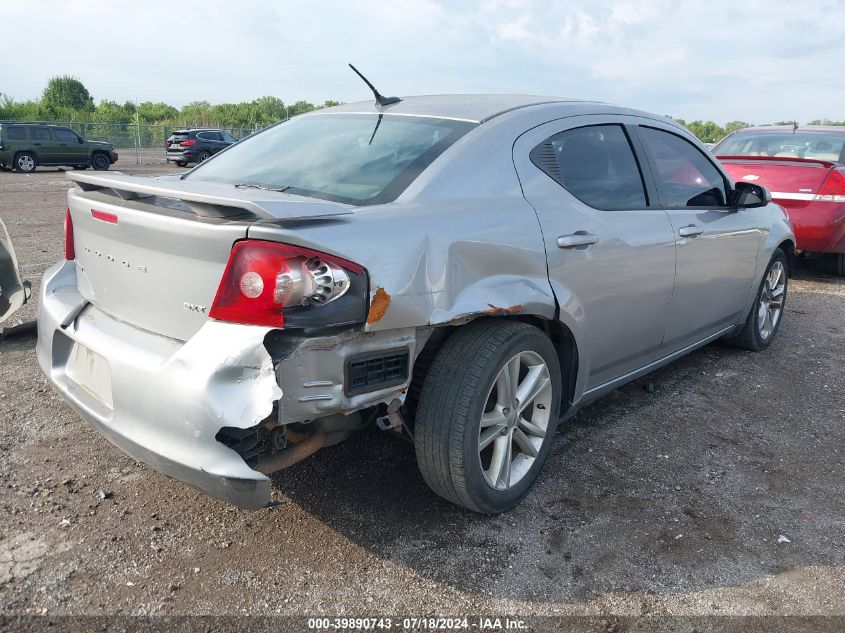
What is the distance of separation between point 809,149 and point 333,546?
7.37 meters

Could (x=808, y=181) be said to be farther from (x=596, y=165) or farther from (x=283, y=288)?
(x=283, y=288)

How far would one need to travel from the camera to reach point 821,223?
704 cm

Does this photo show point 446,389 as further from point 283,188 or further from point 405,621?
point 283,188

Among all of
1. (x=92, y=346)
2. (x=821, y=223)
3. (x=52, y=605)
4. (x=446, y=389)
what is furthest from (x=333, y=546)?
(x=821, y=223)

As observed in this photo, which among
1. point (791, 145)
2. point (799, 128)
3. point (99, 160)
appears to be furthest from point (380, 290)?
point (99, 160)

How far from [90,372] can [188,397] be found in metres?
0.64

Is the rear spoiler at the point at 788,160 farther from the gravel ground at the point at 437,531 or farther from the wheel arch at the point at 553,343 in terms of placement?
the wheel arch at the point at 553,343

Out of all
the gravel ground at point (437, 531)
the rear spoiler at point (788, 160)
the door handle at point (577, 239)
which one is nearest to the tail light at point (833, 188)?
the rear spoiler at point (788, 160)

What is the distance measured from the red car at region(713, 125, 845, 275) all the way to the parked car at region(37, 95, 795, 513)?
417cm

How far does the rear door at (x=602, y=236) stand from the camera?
114 inches

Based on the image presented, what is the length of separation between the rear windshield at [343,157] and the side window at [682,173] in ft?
4.33

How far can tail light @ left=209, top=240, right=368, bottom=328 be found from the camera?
80.3 inches

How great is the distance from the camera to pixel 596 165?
3238 millimetres

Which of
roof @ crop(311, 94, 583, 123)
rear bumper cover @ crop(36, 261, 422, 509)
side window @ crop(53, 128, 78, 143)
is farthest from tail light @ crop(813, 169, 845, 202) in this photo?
side window @ crop(53, 128, 78, 143)
